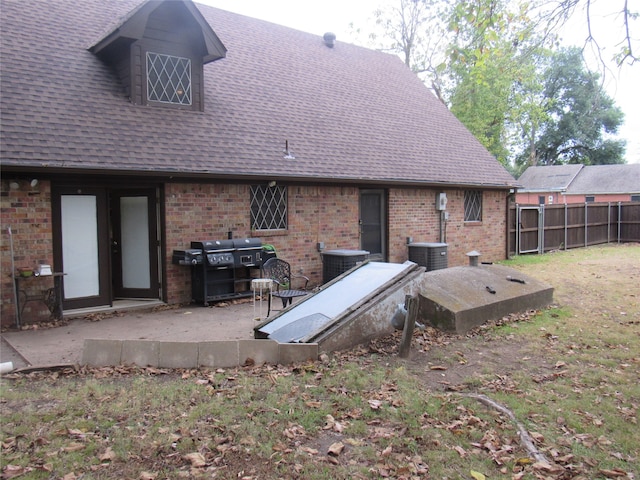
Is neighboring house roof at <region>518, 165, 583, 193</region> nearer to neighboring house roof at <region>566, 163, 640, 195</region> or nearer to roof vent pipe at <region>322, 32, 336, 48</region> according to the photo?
neighboring house roof at <region>566, 163, 640, 195</region>

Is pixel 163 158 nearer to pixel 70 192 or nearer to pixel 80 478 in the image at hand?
pixel 70 192

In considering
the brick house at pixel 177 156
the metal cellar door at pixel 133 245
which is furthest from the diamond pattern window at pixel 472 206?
the metal cellar door at pixel 133 245

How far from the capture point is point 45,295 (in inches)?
332

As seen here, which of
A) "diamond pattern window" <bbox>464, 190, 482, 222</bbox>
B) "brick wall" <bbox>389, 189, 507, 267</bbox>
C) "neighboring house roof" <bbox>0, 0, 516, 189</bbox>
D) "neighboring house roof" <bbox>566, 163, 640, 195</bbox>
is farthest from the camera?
"neighboring house roof" <bbox>566, 163, 640, 195</bbox>

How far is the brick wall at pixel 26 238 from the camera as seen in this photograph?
808cm

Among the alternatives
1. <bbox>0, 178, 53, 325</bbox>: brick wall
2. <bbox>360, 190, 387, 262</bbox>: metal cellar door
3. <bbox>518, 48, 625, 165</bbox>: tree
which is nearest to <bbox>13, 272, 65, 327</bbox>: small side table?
<bbox>0, 178, 53, 325</bbox>: brick wall

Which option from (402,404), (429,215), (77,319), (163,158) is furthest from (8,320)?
(429,215)

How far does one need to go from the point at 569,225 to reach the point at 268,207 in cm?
1398

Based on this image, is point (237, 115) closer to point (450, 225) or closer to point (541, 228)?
point (450, 225)

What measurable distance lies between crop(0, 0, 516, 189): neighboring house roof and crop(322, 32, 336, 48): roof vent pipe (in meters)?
0.28

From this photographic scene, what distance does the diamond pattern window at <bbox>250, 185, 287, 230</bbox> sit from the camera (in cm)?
1102

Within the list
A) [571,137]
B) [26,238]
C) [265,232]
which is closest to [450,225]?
[265,232]

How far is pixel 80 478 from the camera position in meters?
3.49

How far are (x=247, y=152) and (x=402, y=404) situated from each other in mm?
7278
